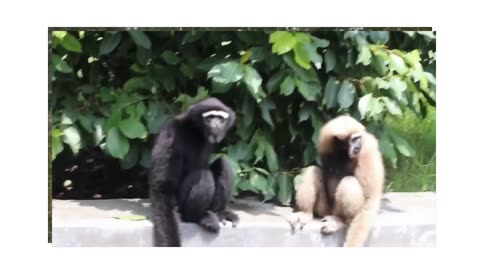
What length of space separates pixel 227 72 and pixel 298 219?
3.70 ft

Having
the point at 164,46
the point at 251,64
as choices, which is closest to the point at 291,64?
the point at 251,64

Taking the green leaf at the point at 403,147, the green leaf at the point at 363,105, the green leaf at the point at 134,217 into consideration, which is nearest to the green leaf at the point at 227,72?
the green leaf at the point at 363,105

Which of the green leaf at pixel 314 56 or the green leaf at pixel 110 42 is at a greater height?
the green leaf at pixel 110 42

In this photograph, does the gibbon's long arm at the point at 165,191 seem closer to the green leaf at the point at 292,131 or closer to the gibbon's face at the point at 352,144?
the green leaf at the point at 292,131

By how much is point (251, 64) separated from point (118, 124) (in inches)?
39.4

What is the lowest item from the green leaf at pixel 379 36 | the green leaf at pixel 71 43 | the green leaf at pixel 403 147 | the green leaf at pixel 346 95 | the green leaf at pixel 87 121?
the green leaf at pixel 403 147

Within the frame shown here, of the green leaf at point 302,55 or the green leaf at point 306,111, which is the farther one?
the green leaf at point 306,111

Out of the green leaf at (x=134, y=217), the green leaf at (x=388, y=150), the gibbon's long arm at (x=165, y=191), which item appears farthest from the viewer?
the green leaf at (x=388, y=150)

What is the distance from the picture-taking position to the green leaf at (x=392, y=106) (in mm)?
6820

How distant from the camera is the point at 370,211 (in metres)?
6.80

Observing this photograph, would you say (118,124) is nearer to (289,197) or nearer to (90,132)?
(90,132)

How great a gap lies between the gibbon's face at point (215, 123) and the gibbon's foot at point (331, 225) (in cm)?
96

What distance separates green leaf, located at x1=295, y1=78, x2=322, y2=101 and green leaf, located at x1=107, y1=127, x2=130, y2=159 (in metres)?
1.24

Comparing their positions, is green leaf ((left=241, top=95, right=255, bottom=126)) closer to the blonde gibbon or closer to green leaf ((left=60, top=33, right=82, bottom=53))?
the blonde gibbon
